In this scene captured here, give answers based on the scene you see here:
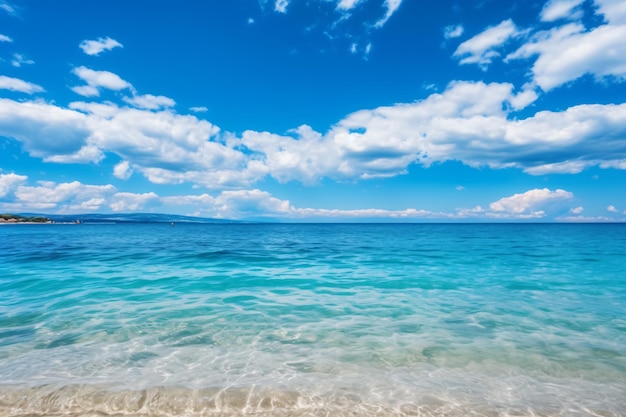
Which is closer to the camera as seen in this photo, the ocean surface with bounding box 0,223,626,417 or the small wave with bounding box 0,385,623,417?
the small wave with bounding box 0,385,623,417

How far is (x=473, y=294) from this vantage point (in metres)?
15.0

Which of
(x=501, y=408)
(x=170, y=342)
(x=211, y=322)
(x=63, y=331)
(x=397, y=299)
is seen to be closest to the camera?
(x=501, y=408)

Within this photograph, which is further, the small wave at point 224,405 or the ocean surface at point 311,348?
the ocean surface at point 311,348

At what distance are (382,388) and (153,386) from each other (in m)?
4.56

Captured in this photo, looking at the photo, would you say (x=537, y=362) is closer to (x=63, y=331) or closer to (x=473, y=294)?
(x=473, y=294)

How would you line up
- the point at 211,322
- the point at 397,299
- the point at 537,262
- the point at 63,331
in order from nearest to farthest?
the point at 63,331, the point at 211,322, the point at 397,299, the point at 537,262

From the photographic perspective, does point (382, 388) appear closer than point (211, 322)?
Yes

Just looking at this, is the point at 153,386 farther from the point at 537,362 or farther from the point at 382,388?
the point at 537,362

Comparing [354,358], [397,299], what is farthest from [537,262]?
[354,358]

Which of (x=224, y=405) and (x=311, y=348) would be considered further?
(x=311, y=348)

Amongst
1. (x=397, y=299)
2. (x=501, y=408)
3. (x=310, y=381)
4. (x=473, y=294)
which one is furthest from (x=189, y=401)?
(x=473, y=294)

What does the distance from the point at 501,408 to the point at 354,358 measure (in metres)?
3.15

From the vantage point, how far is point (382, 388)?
21.5ft

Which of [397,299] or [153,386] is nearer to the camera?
[153,386]
